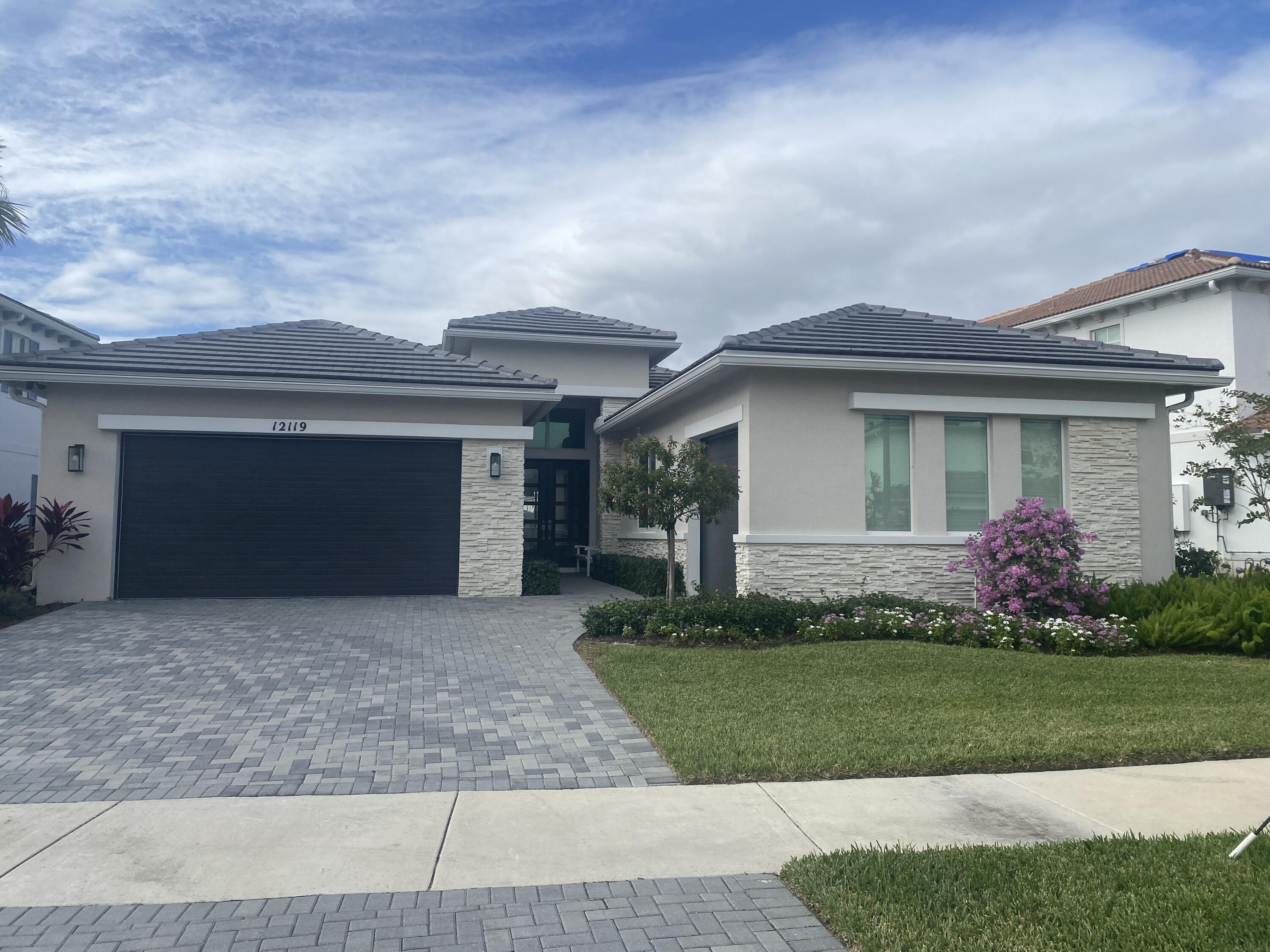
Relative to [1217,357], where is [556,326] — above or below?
above

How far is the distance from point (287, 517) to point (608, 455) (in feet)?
27.4

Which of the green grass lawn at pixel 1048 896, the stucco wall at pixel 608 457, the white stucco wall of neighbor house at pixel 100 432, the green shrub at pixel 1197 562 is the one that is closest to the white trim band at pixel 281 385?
the white stucco wall of neighbor house at pixel 100 432

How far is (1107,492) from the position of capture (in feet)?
44.5

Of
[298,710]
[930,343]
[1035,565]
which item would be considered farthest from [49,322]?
[1035,565]

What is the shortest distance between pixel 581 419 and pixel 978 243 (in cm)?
1246

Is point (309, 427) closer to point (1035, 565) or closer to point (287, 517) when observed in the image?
point (287, 517)

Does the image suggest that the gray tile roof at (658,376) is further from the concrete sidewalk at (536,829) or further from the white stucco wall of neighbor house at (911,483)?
the concrete sidewalk at (536,829)

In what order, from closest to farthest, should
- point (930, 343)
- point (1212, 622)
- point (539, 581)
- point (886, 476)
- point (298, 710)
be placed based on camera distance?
point (298, 710), point (1212, 622), point (886, 476), point (930, 343), point (539, 581)

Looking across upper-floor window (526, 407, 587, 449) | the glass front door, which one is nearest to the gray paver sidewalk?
the glass front door

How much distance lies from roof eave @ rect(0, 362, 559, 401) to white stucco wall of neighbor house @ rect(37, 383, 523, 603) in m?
0.27

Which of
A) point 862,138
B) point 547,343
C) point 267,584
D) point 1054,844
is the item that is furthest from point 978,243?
point 1054,844

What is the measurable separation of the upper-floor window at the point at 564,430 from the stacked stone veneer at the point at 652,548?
323cm

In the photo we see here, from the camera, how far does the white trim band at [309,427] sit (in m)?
13.5

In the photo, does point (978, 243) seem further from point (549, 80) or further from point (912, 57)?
point (549, 80)
